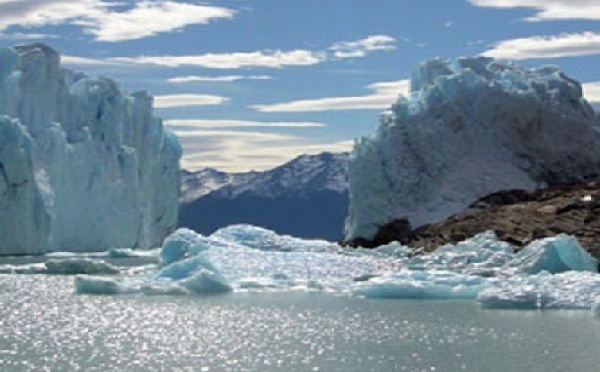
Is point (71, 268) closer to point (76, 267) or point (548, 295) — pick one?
point (76, 267)

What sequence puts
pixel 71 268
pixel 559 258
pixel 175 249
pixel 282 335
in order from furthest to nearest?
pixel 71 268 → pixel 175 249 → pixel 559 258 → pixel 282 335

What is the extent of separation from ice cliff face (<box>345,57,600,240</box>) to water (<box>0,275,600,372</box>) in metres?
28.6

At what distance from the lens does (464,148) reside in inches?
2522

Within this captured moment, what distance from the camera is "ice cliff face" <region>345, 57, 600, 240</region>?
205 feet

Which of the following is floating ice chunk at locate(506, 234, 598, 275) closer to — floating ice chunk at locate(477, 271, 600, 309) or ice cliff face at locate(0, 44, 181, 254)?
floating ice chunk at locate(477, 271, 600, 309)

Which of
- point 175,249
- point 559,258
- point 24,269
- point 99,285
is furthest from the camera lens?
point 24,269

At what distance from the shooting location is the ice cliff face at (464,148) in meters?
62.5

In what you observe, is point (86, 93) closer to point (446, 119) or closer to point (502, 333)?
point (446, 119)

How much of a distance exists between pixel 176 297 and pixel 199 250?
20.6 ft

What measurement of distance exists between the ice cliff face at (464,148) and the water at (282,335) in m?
28.6

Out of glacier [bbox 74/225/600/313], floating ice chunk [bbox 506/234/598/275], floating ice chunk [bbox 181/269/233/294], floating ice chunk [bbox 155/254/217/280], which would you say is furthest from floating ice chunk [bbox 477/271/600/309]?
floating ice chunk [bbox 155/254/217/280]

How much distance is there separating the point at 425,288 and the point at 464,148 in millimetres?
30715

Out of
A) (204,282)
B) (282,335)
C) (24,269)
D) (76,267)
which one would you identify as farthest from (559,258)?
(24,269)

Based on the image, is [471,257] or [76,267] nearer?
[471,257]
